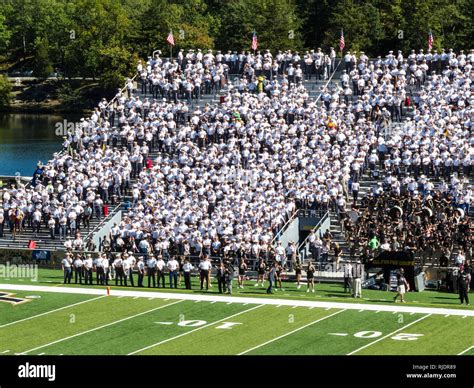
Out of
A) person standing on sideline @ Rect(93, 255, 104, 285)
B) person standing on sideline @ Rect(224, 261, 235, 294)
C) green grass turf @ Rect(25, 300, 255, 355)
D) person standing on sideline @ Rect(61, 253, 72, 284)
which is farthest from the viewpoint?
person standing on sideline @ Rect(61, 253, 72, 284)

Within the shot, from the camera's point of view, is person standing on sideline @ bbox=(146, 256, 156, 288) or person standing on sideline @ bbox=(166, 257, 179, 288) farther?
person standing on sideline @ bbox=(146, 256, 156, 288)

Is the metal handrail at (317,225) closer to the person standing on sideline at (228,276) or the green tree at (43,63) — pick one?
the person standing on sideline at (228,276)

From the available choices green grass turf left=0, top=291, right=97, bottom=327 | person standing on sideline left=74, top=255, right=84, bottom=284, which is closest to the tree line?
person standing on sideline left=74, top=255, right=84, bottom=284

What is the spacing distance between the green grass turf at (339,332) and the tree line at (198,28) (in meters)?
33.4

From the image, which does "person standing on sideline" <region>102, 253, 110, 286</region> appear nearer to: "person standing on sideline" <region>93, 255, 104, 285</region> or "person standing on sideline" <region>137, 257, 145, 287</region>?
"person standing on sideline" <region>93, 255, 104, 285</region>

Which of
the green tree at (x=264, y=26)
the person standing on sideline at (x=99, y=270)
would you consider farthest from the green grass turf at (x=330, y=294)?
the green tree at (x=264, y=26)

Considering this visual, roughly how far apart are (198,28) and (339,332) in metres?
77.5

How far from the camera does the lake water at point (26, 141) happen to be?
91.6 m

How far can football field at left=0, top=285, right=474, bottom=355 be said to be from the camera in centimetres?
3328

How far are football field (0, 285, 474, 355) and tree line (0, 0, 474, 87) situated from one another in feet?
104

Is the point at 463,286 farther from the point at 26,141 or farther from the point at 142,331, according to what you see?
the point at 26,141
